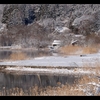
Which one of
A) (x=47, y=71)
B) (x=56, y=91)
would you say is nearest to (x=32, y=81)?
(x=47, y=71)

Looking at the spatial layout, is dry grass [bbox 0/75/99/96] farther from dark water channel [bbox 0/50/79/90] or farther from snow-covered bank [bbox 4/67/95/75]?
snow-covered bank [bbox 4/67/95/75]

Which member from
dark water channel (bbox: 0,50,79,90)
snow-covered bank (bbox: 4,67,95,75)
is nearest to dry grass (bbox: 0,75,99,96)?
dark water channel (bbox: 0,50,79,90)

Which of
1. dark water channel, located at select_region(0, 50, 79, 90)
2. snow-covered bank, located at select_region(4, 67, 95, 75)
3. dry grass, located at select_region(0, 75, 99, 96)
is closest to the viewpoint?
dry grass, located at select_region(0, 75, 99, 96)

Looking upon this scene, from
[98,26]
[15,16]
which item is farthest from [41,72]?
[15,16]

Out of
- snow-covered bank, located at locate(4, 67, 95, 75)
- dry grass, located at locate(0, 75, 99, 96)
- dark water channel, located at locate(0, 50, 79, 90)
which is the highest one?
dry grass, located at locate(0, 75, 99, 96)

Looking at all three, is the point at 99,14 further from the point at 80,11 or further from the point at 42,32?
the point at 42,32

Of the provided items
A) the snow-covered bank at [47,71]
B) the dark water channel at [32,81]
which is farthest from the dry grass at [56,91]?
the snow-covered bank at [47,71]

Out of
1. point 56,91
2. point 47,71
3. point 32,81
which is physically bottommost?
point 47,71

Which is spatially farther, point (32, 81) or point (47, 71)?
point (47, 71)

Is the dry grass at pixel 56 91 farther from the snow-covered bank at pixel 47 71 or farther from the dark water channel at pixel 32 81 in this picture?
the snow-covered bank at pixel 47 71

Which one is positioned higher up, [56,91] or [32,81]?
[56,91]

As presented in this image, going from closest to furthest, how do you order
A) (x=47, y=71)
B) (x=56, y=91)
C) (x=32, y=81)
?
(x=56, y=91) → (x=32, y=81) → (x=47, y=71)

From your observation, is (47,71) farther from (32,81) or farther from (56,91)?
(56,91)

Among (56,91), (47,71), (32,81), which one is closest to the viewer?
(56,91)
